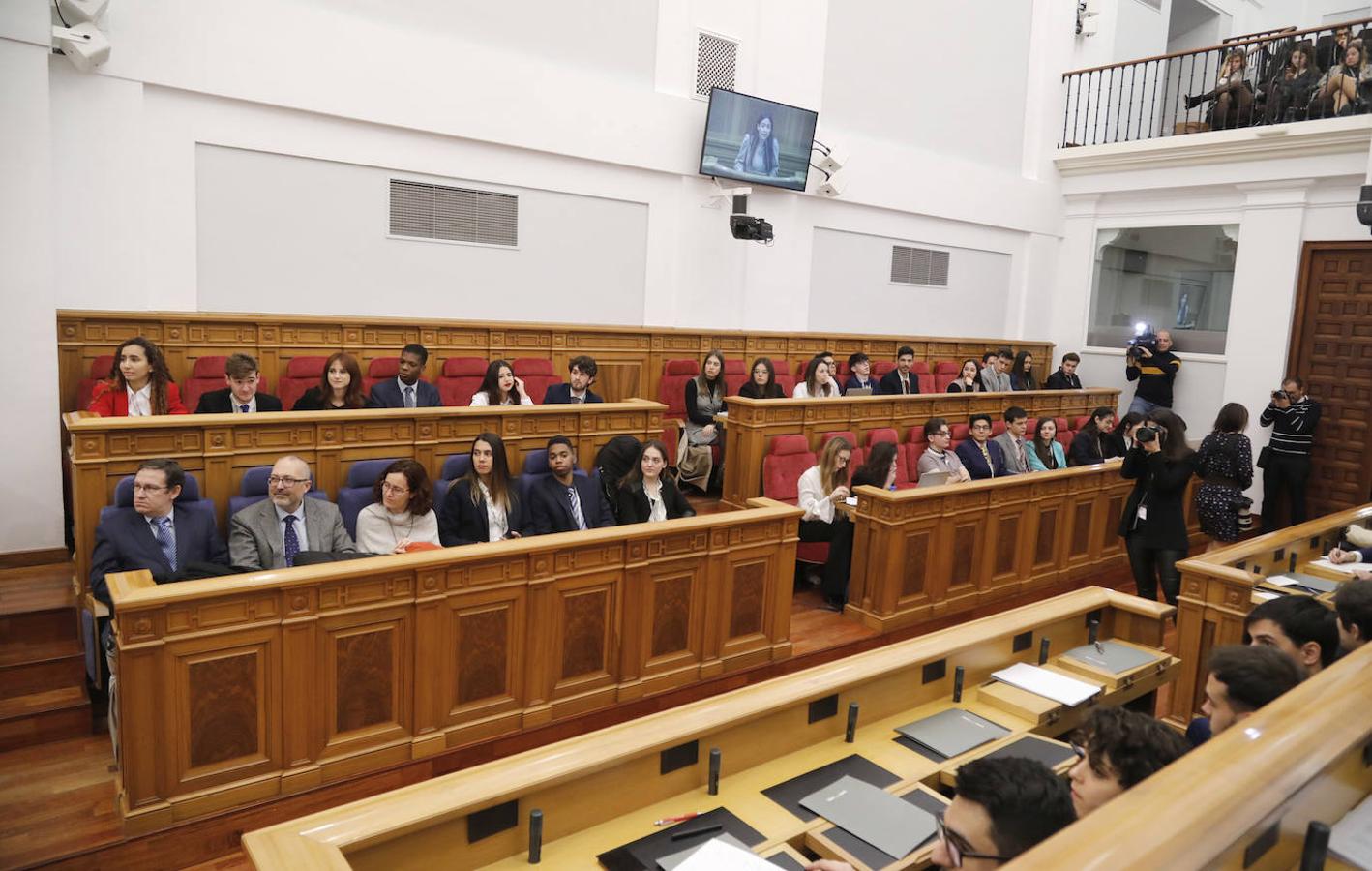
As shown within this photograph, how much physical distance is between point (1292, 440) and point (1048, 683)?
203 inches

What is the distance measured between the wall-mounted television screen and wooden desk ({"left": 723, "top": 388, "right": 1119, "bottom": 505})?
220 cm

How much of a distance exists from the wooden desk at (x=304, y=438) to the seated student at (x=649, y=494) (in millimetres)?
494

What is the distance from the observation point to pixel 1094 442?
5.71 m

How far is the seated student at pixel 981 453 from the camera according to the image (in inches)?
197

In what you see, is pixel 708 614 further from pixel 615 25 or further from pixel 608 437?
pixel 615 25

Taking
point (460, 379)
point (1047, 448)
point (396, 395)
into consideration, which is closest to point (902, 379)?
point (1047, 448)

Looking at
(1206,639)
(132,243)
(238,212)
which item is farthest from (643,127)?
(1206,639)

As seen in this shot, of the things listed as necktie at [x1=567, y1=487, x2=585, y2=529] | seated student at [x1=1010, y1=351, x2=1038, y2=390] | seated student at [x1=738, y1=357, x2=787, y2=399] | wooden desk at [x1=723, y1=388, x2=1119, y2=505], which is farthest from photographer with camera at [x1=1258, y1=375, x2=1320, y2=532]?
necktie at [x1=567, y1=487, x2=585, y2=529]

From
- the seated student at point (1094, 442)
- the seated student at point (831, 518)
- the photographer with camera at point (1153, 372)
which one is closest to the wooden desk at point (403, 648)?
the seated student at point (831, 518)

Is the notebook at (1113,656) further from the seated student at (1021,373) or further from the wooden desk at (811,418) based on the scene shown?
the seated student at (1021,373)

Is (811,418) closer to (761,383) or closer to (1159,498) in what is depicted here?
(761,383)

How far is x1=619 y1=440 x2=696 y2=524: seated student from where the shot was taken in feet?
12.0

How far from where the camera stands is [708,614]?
321cm

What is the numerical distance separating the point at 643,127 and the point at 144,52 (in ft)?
9.62
